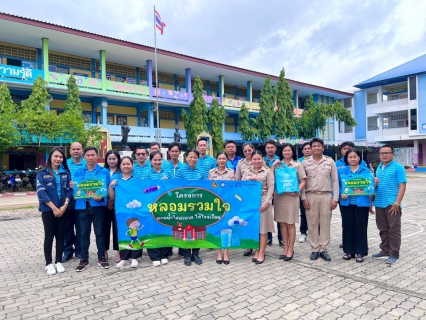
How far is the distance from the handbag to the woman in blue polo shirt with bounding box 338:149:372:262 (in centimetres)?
73

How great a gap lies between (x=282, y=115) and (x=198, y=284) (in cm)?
2417

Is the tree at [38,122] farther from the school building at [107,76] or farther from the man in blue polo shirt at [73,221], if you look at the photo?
the man in blue polo shirt at [73,221]

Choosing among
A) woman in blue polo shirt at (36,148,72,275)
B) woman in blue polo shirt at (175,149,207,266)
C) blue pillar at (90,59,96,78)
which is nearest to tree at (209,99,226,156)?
blue pillar at (90,59,96,78)

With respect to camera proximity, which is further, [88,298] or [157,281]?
[157,281]

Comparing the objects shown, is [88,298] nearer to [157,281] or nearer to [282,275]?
[157,281]

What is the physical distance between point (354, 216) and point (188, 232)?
2418 millimetres

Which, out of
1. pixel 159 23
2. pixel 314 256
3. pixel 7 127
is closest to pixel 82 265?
pixel 314 256

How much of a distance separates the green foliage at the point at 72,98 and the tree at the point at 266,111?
13.8 m

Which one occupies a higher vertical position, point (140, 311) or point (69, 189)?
point (69, 189)

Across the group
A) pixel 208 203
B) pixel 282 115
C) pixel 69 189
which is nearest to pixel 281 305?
pixel 208 203

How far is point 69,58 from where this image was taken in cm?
2194

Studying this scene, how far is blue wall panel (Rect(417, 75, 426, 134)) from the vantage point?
3178cm

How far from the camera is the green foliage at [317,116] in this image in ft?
90.4

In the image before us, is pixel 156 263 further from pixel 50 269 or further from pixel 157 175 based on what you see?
pixel 50 269
